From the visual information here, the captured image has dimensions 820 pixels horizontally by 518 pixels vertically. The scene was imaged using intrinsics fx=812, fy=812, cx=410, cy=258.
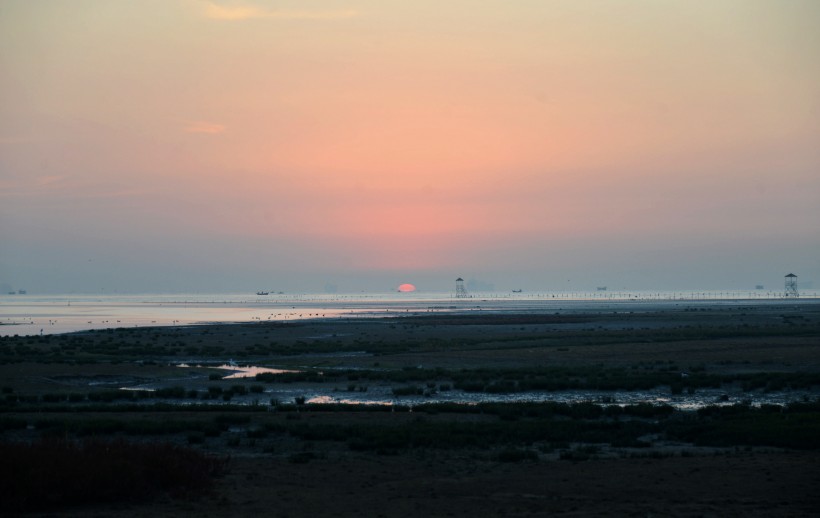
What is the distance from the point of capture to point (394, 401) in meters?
30.0

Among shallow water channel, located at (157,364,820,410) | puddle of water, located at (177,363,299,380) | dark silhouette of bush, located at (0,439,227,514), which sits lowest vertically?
shallow water channel, located at (157,364,820,410)

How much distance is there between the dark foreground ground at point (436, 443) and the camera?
14039 mm

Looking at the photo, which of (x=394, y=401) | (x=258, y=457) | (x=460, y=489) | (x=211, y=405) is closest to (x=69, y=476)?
(x=258, y=457)

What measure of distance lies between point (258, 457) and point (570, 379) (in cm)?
1968

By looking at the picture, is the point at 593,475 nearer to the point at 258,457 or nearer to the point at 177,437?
the point at 258,457

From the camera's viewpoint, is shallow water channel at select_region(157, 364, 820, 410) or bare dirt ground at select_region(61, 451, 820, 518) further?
shallow water channel at select_region(157, 364, 820, 410)

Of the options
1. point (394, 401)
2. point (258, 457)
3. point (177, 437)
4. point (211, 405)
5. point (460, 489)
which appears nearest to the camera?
point (460, 489)

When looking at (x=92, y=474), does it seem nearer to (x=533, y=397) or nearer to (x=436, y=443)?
(x=436, y=443)

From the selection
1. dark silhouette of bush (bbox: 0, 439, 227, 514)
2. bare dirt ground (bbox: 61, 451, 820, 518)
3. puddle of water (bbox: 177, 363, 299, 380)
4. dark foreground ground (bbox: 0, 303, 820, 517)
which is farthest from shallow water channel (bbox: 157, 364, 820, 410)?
dark silhouette of bush (bbox: 0, 439, 227, 514)

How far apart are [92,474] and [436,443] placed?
879 cm

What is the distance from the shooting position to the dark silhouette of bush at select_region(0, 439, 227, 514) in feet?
43.9

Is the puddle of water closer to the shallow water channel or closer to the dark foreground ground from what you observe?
the dark foreground ground

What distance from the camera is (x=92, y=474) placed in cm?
1396

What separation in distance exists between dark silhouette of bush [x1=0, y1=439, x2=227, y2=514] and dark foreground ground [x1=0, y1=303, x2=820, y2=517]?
0.04 m
